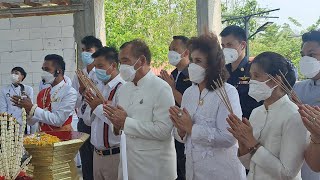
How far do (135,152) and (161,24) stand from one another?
1765 centimetres

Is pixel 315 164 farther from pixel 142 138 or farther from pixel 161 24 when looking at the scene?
pixel 161 24

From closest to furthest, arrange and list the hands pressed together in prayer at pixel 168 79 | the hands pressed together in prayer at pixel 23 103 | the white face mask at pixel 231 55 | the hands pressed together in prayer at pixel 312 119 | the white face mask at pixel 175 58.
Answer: the hands pressed together in prayer at pixel 312 119
the white face mask at pixel 231 55
the hands pressed together in prayer at pixel 168 79
the hands pressed together in prayer at pixel 23 103
the white face mask at pixel 175 58

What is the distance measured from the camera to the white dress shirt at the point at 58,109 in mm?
4312

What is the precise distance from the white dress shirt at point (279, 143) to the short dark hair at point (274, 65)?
0.42 ft

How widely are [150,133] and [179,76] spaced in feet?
3.91

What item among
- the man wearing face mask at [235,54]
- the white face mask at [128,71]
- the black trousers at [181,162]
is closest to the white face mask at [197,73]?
the white face mask at [128,71]

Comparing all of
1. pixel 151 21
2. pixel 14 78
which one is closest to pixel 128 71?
pixel 14 78

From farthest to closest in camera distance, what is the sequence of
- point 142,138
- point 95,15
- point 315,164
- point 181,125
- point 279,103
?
point 95,15 < point 142,138 < point 181,125 < point 279,103 < point 315,164

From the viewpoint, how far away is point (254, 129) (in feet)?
8.82

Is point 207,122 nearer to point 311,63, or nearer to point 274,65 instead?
point 274,65

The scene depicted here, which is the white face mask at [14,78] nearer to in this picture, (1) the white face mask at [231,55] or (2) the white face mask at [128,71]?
(2) the white face mask at [128,71]

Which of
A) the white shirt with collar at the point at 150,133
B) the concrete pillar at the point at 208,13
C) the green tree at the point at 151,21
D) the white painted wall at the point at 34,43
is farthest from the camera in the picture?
the green tree at the point at 151,21

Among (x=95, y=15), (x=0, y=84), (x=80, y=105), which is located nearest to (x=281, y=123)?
(x=80, y=105)

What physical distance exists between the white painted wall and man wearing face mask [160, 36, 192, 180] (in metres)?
3.44
